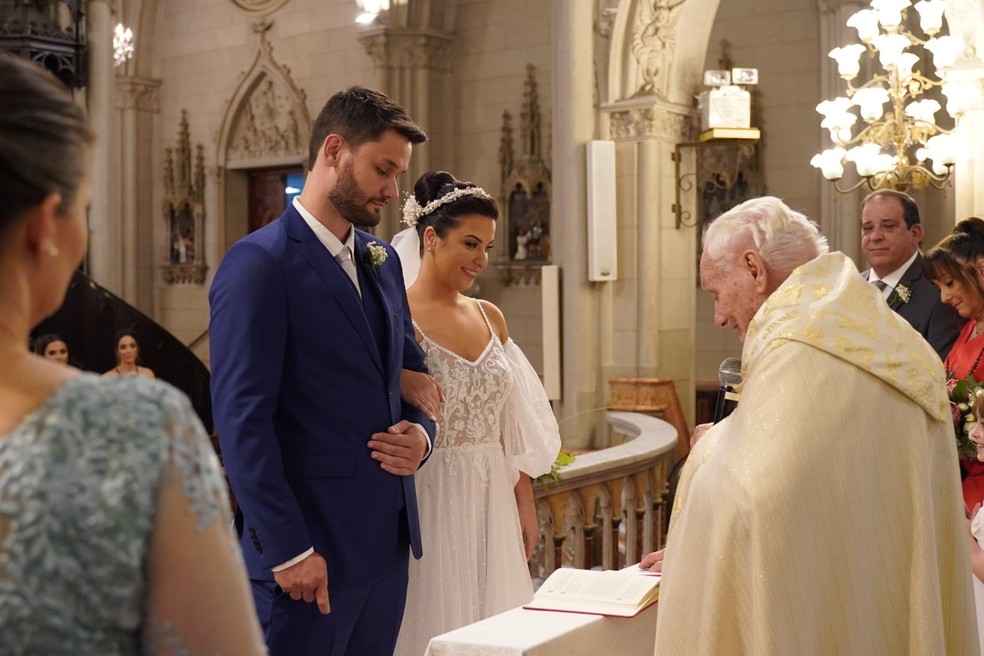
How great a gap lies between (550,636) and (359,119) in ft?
3.93

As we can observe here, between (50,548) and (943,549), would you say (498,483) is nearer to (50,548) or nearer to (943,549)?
(943,549)

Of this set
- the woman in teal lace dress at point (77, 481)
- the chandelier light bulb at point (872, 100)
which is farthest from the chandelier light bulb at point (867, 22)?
the woman in teal lace dress at point (77, 481)

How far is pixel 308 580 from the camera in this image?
2.46 meters

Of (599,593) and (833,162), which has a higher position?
(833,162)

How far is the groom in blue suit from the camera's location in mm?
2471

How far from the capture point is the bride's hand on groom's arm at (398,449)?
8.76 ft

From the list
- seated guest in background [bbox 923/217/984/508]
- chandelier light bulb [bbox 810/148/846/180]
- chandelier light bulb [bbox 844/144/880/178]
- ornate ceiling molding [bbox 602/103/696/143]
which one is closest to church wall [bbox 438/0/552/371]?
ornate ceiling molding [bbox 602/103/696/143]

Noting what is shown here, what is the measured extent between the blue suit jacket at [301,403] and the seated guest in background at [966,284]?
251cm

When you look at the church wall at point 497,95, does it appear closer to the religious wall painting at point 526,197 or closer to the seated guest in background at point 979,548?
the religious wall painting at point 526,197

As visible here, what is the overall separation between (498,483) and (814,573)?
56.3 inches

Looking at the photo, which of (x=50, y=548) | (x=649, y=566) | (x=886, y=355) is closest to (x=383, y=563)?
(x=649, y=566)

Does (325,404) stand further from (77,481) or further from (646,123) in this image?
(646,123)

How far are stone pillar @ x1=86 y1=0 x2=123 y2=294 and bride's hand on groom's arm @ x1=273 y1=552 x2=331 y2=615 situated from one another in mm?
7085

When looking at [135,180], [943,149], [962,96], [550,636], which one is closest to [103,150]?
[943,149]
